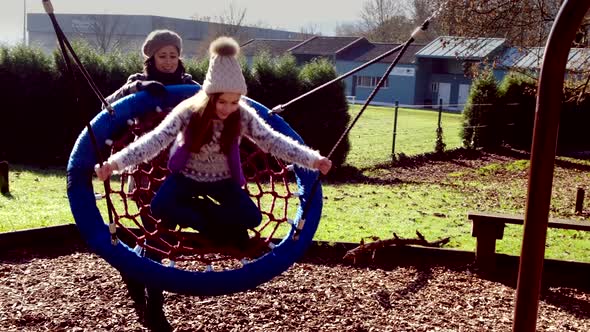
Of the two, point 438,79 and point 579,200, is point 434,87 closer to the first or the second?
point 438,79

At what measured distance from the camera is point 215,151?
3.64 m

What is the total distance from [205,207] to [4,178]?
21.7ft

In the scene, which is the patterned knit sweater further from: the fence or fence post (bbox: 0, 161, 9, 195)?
the fence

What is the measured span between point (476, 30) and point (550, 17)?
1.37 meters

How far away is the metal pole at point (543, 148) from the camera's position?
111 inches

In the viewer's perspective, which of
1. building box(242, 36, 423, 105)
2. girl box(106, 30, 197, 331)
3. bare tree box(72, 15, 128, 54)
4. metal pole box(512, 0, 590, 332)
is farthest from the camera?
bare tree box(72, 15, 128, 54)

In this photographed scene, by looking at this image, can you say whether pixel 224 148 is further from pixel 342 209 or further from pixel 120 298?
pixel 342 209

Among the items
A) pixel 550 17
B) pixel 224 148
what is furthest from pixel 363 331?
pixel 550 17

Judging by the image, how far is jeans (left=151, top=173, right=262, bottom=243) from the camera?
3.64 m

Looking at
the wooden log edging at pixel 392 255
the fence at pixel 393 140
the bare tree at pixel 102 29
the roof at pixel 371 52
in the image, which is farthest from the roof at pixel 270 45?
the wooden log edging at pixel 392 255

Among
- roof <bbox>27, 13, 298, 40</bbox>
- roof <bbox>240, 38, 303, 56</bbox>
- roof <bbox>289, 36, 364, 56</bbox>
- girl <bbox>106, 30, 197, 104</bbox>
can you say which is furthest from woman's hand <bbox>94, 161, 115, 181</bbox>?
roof <bbox>27, 13, 298, 40</bbox>

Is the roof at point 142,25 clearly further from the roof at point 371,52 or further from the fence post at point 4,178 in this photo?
the fence post at point 4,178

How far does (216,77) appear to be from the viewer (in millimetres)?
3373

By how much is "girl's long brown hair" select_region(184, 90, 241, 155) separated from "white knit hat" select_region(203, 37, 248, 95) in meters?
0.07
